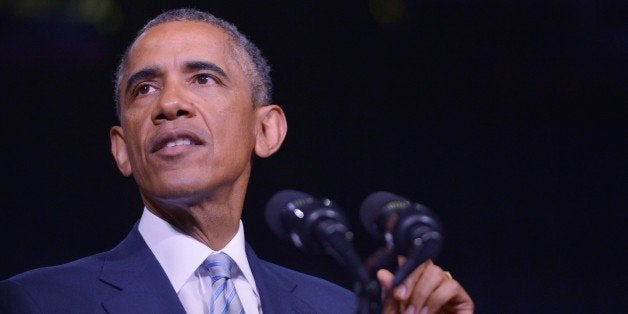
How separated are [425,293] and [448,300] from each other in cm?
12

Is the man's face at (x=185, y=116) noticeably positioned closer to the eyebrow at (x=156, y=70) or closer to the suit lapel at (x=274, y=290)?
the eyebrow at (x=156, y=70)

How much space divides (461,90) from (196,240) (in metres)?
1.73

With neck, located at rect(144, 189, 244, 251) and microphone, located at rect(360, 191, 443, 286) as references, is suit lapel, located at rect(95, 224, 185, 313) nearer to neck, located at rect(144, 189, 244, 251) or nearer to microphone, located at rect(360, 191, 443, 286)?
neck, located at rect(144, 189, 244, 251)

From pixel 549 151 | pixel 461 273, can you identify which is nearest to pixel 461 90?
pixel 549 151

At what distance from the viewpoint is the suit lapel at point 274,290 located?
219cm

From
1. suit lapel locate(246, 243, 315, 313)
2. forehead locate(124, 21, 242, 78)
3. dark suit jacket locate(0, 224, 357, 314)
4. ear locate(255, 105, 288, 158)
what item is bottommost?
suit lapel locate(246, 243, 315, 313)

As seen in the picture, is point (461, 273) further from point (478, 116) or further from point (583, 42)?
point (583, 42)

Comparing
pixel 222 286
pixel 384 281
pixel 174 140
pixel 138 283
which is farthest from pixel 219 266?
pixel 384 281

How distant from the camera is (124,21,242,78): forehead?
2.17 metres

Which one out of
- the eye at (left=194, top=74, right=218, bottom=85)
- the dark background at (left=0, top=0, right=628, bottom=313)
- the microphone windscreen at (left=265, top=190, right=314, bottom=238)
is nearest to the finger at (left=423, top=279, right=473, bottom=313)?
the microphone windscreen at (left=265, top=190, right=314, bottom=238)

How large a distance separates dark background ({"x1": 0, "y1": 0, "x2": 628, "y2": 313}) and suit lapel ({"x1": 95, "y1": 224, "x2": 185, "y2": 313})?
1188mm

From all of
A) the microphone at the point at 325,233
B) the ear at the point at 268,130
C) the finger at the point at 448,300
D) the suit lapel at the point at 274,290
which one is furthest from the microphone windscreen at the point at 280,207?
the ear at the point at 268,130

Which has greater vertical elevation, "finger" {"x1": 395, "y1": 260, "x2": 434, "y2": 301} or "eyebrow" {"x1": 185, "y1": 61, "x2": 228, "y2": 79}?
"eyebrow" {"x1": 185, "y1": 61, "x2": 228, "y2": 79}

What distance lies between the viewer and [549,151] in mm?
3648
